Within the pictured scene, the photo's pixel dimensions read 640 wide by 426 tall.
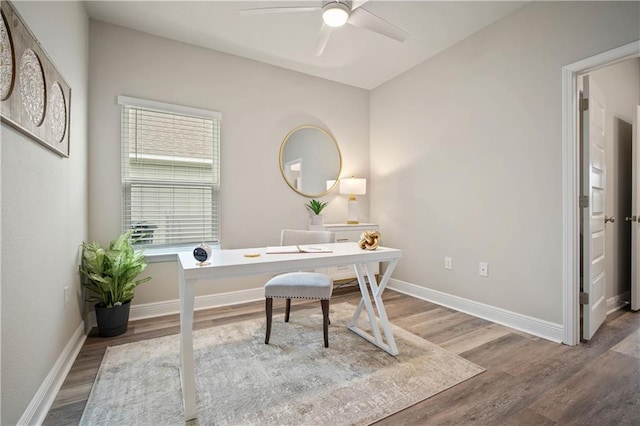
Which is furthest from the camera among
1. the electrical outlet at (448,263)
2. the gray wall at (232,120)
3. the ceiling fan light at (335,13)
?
the electrical outlet at (448,263)

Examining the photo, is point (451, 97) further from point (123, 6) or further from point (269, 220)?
point (123, 6)

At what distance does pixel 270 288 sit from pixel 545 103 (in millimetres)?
2592

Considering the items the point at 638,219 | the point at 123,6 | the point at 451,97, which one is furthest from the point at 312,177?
the point at 638,219

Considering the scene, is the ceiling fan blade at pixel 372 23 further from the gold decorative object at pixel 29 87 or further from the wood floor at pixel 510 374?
the wood floor at pixel 510 374

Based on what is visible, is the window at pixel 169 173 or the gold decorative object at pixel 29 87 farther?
the window at pixel 169 173

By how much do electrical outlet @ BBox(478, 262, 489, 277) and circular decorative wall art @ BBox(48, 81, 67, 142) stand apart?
340 centimetres

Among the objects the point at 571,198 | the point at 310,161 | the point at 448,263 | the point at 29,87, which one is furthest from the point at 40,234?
the point at 571,198

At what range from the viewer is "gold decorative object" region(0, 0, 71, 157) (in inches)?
46.2

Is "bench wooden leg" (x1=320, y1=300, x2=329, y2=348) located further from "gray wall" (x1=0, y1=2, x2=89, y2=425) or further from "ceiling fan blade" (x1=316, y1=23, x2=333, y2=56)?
"ceiling fan blade" (x1=316, y1=23, x2=333, y2=56)

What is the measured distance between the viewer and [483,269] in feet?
9.32

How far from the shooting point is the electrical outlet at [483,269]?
281cm

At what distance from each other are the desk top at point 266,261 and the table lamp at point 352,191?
1.69 m

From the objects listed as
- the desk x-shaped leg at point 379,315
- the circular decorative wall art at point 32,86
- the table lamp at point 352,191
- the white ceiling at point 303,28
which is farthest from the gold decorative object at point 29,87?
the table lamp at point 352,191

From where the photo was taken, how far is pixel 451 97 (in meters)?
3.10
